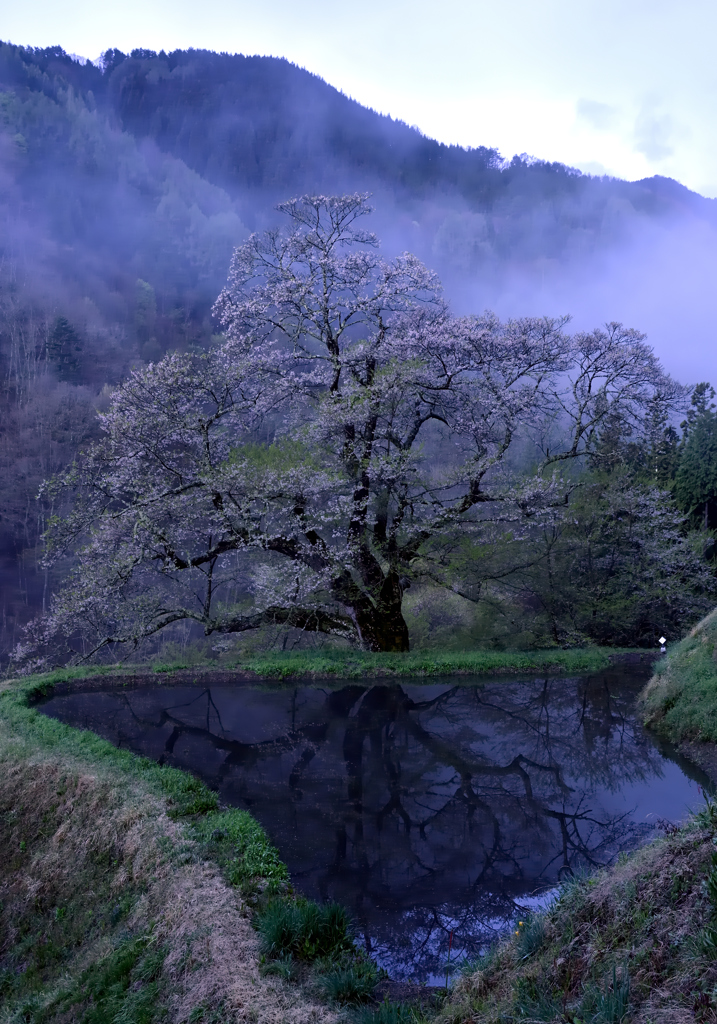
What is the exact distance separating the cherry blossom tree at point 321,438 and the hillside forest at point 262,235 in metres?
0.41

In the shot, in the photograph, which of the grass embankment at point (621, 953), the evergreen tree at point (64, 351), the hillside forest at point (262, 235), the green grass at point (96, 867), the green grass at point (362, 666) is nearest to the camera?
the grass embankment at point (621, 953)

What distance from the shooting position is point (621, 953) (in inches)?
116

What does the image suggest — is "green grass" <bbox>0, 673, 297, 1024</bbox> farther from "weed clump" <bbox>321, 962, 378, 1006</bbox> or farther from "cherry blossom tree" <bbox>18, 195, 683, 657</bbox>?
"cherry blossom tree" <bbox>18, 195, 683, 657</bbox>

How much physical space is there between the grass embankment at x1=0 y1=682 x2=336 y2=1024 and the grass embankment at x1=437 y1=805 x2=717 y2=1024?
104 centimetres

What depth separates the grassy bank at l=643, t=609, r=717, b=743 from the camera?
8.27 metres

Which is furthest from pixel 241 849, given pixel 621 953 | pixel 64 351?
pixel 64 351

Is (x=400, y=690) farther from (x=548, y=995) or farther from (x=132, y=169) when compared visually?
(x=132, y=169)

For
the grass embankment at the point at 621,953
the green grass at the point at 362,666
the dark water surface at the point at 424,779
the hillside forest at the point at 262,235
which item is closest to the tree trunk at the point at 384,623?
the hillside forest at the point at 262,235

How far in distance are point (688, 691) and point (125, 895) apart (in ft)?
22.4

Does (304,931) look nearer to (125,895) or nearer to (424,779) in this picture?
(125,895)

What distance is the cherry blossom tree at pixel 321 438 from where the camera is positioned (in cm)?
1313

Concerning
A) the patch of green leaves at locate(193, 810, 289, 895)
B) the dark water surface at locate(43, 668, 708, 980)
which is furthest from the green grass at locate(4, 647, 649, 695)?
the patch of green leaves at locate(193, 810, 289, 895)

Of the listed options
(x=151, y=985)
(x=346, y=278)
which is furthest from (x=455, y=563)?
(x=151, y=985)

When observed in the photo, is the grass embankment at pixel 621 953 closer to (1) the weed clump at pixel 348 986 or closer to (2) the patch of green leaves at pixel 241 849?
(1) the weed clump at pixel 348 986
